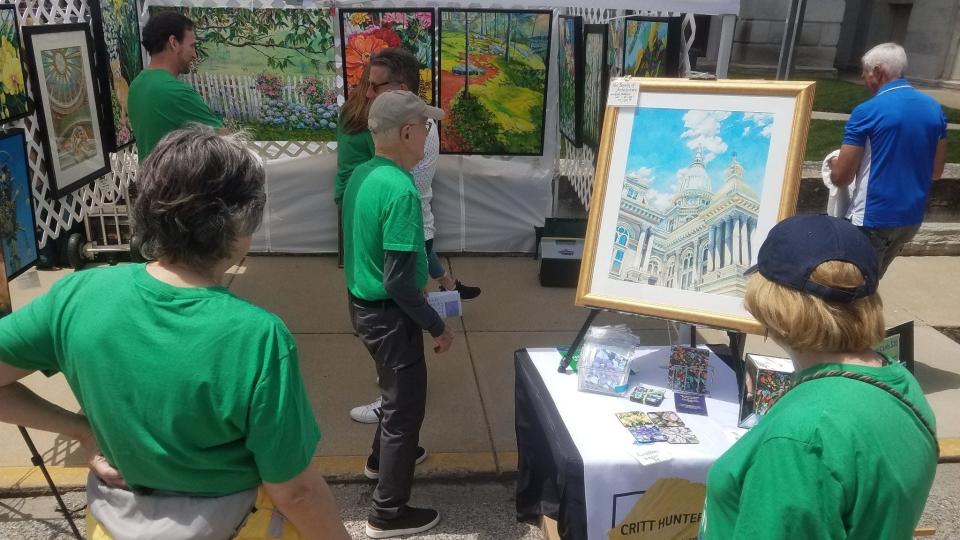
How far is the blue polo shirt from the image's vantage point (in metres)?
3.78

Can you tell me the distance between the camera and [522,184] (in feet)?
20.3

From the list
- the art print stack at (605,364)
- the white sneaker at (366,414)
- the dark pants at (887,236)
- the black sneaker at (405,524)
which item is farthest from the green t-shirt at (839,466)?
the dark pants at (887,236)

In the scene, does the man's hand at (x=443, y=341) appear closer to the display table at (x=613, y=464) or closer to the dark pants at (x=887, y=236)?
the display table at (x=613, y=464)

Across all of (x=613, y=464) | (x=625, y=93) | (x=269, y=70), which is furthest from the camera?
(x=269, y=70)

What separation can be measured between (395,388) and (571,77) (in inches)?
137

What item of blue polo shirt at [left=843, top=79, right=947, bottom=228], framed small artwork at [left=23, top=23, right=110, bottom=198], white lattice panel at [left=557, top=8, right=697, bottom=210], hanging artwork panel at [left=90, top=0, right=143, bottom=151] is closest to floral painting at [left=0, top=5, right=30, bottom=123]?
framed small artwork at [left=23, top=23, right=110, bottom=198]

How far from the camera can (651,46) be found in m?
4.18

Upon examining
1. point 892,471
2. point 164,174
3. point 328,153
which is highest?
point 164,174

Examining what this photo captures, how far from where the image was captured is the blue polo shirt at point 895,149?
149 inches

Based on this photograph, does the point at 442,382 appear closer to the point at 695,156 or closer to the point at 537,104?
the point at 695,156

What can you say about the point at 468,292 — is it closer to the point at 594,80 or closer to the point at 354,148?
the point at 354,148

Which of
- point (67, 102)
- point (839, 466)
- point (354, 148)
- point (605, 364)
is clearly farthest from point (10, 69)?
point (839, 466)

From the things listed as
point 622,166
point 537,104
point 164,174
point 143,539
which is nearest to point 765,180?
point 622,166

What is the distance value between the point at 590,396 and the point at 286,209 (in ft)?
13.9
